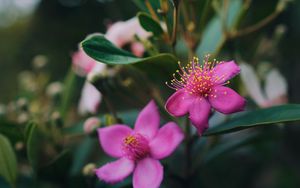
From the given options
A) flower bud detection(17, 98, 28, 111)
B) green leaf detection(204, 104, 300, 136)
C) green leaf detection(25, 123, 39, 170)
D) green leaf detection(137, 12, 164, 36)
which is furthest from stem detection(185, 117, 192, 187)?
flower bud detection(17, 98, 28, 111)

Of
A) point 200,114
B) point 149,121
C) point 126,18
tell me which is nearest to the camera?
point 200,114

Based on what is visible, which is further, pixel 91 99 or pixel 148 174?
pixel 91 99

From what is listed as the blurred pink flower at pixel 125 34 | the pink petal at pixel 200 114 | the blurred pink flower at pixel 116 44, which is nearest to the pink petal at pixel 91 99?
the blurred pink flower at pixel 116 44

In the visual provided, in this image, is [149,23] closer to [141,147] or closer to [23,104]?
[141,147]

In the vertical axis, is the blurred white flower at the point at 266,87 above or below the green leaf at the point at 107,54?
below

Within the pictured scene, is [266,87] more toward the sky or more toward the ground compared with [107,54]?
more toward the ground

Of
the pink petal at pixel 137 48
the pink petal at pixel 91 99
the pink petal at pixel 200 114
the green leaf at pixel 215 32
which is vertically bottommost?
the green leaf at pixel 215 32

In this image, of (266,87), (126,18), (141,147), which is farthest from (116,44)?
(126,18)

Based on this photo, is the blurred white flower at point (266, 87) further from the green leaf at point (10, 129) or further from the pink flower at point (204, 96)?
the green leaf at point (10, 129)
